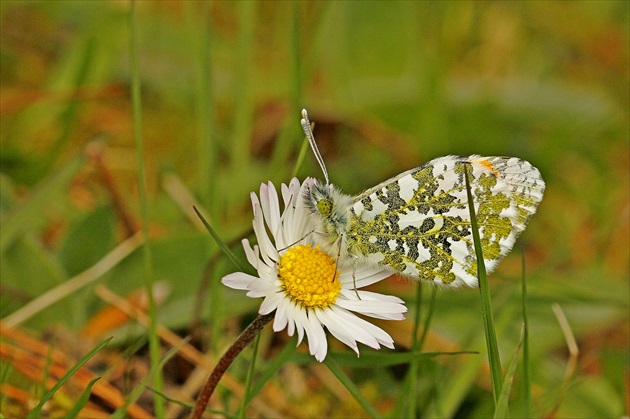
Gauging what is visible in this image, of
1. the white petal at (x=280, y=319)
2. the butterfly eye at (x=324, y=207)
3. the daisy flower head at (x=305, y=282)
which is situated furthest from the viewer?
the butterfly eye at (x=324, y=207)

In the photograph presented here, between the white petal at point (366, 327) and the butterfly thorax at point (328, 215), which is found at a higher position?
the butterfly thorax at point (328, 215)

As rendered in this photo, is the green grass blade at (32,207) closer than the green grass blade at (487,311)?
No

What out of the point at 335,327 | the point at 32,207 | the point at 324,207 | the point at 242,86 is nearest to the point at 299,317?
the point at 335,327

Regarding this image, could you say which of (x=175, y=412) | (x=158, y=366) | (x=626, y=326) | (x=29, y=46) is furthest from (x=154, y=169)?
(x=626, y=326)

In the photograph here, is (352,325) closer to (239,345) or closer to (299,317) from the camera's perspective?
(299,317)

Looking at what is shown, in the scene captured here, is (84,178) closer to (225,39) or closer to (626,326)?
(225,39)

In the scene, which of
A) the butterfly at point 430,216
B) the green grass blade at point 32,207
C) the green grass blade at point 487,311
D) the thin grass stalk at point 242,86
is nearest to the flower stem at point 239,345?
the butterfly at point 430,216

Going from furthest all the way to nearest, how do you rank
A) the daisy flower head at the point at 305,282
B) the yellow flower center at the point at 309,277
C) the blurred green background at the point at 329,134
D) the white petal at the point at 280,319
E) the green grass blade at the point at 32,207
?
1. the blurred green background at the point at 329,134
2. the green grass blade at the point at 32,207
3. the yellow flower center at the point at 309,277
4. the daisy flower head at the point at 305,282
5. the white petal at the point at 280,319

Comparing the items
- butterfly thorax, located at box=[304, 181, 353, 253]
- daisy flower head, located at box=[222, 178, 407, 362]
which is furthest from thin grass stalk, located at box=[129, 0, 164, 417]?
butterfly thorax, located at box=[304, 181, 353, 253]

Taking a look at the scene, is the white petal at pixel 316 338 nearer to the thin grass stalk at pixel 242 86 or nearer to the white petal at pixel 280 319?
the white petal at pixel 280 319
